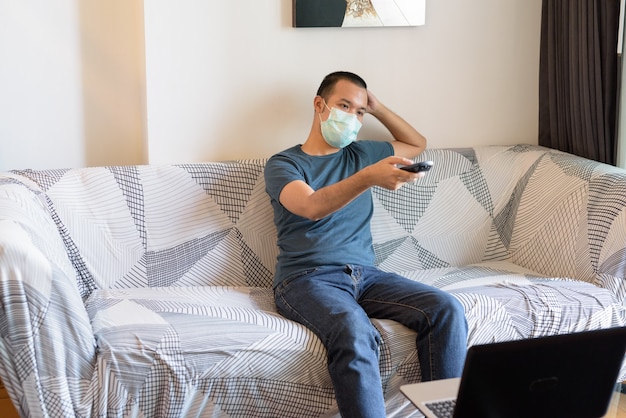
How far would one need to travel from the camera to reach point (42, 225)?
89.2 inches

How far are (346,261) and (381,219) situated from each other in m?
0.41

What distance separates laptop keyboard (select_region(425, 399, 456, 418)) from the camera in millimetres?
1596

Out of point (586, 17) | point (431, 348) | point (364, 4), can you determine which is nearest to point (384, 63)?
point (364, 4)

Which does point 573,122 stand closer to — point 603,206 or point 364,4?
point 603,206

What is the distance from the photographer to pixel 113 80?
9.16ft

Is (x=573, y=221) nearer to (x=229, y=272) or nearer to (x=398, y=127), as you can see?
(x=398, y=127)

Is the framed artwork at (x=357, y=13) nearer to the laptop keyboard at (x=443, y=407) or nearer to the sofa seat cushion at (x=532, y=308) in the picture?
the sofa seat cushion at (x=532, y=308)

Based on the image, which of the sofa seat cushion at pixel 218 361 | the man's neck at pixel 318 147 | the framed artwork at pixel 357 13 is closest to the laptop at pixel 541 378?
the sofa seat cushion at pixel 218 361

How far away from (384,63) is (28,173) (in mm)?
1260

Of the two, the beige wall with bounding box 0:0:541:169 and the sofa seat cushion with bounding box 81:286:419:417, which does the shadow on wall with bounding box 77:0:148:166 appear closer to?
the beige wall with bounding box 0:0:541:169

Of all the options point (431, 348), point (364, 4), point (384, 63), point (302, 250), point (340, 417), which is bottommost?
point (340, 417)

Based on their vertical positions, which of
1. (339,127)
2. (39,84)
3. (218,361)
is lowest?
(218,361)

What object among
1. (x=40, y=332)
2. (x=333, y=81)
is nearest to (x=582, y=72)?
(x=333, y=81)

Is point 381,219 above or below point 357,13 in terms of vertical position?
below
